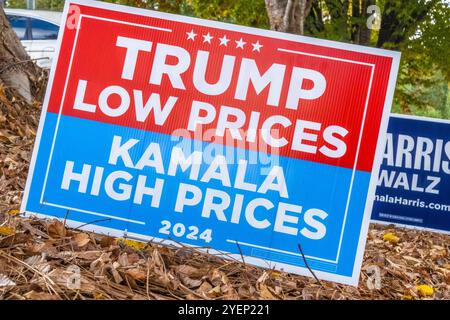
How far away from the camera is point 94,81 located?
3215 mm

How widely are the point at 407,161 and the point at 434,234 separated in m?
0.89

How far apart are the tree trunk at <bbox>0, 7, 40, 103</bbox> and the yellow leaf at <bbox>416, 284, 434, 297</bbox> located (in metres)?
3.69

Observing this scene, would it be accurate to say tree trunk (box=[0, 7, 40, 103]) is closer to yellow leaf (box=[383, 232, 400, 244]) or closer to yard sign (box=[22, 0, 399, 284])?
yard sign (box=[22, 0, 399, 284])

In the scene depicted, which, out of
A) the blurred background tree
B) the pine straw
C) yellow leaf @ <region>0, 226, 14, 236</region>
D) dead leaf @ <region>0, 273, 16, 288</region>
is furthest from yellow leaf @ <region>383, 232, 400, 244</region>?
the blurred background tree

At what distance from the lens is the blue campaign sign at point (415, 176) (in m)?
6.97

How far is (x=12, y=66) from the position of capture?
621 centimetres

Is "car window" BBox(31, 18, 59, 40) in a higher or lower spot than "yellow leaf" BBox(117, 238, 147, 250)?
higher

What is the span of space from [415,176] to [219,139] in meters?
4.28

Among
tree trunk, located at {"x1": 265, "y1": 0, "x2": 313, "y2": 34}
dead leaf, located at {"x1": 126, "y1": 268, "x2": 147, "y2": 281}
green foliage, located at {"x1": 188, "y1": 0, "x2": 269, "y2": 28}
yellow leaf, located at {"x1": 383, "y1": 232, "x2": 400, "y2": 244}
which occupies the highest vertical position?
green foliage, located at {"x1": 188, "y1": 0, "x2": 269, "y2": 28}

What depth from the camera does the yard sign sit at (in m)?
3.14

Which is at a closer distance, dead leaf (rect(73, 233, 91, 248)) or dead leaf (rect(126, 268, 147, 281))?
dead leaf (rect(126, 268, 147, 281))

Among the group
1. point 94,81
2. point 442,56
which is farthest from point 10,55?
point 442,56

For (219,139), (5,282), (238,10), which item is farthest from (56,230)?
(238,10)
